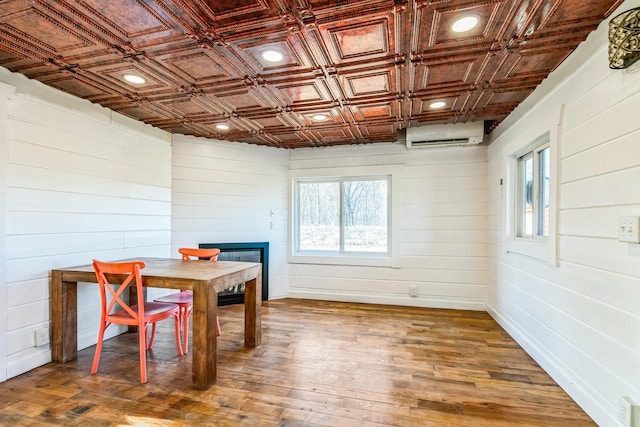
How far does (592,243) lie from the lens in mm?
1890

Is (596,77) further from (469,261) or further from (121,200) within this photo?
(121,200)

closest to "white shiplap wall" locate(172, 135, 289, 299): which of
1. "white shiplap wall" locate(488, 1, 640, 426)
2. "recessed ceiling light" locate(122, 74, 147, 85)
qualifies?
"recessed ceiling light" locate(122, 74, 147, 85)

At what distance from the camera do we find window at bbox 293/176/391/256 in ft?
15.1

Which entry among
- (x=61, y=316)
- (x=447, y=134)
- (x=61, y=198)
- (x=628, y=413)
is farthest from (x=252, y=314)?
(x=447, y=134)

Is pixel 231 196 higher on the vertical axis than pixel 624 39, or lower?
lower

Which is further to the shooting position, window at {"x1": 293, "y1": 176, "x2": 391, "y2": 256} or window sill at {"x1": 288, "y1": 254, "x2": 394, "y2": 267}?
window at {"x1": 293, "y1": 176, "x2": 391, "y2": 256}

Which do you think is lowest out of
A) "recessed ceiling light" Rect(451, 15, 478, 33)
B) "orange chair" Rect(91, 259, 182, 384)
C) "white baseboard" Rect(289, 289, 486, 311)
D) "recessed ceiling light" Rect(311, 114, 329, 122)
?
"white baseboard" Rect(289, 289, 486, 311)

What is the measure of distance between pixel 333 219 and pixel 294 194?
0.73m

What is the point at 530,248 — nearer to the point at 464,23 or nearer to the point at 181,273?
the point at 464,23

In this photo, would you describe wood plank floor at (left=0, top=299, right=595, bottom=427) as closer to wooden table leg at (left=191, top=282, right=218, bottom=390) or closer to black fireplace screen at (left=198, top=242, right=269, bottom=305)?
wooden table leg at (left=191, top=282, right=218, bottom=390)

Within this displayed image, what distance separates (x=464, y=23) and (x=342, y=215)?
322cm

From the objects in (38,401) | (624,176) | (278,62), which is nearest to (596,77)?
(624,176)

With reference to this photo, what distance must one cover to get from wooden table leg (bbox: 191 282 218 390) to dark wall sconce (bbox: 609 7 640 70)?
8.87 ft

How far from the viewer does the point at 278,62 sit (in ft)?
7.27
